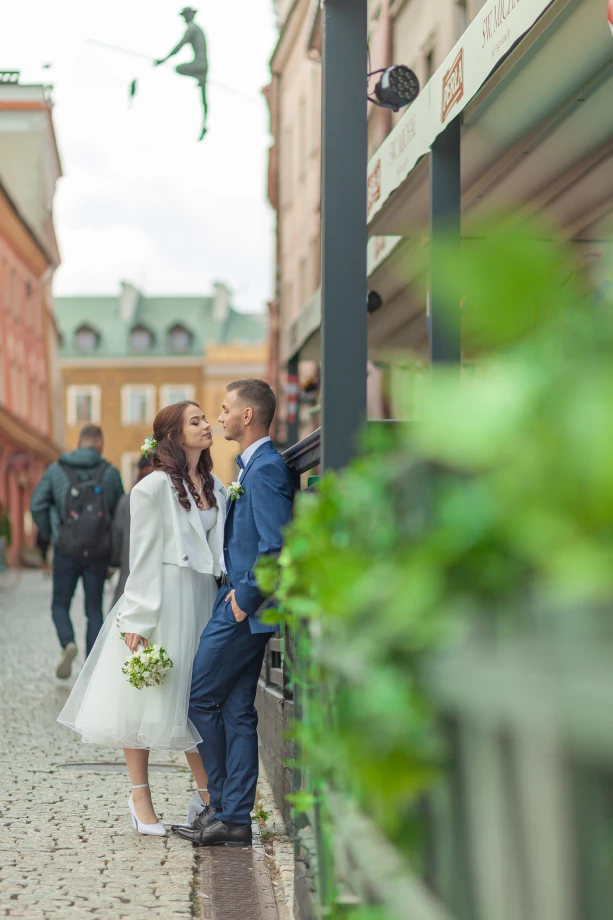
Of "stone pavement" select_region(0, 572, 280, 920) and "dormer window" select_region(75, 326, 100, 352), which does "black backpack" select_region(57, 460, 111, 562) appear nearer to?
"stone pavement" select_region(0, 572, 280, 920)

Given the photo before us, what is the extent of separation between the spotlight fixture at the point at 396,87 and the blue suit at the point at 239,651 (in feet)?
16.6

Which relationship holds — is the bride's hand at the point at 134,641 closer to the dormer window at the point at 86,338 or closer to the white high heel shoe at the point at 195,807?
the white high heel shoe at the point at 195,807

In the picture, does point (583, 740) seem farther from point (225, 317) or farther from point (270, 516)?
point (225, 317)

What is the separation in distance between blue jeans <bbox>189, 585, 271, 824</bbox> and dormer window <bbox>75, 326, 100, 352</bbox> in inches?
2950

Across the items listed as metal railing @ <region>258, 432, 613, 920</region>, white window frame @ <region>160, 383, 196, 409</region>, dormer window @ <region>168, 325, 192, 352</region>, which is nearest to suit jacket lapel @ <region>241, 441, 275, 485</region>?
metal railing @ <region>258, 432, 613, 920</region>

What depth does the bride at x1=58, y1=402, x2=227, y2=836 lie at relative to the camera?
5109 millimetres

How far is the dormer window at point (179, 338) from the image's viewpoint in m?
78.5

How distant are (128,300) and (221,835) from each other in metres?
78.0

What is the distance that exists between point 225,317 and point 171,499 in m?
75.9

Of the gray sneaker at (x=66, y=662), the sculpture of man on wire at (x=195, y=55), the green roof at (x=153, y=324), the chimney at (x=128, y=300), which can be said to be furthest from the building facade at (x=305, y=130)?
the chimney at (x=128, y=300)

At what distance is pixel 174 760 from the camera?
7129mm

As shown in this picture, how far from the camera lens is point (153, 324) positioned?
Result: 79.7 meters

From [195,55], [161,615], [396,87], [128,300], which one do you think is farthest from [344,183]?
[128,300]

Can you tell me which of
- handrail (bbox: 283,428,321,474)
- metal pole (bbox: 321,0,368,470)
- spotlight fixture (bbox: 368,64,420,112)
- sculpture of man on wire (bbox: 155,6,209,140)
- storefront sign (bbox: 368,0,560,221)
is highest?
sculpture of man on wire (bbox: 155,6,209,140)
